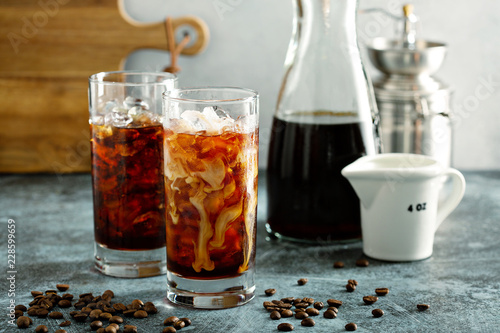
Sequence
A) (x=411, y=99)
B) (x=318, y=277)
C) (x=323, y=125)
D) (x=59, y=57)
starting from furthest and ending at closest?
(x=59, y=57) → (x=411, y=99) → (x=323, y=125) → (x=318, y=277)

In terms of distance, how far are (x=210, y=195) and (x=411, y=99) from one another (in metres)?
0.77

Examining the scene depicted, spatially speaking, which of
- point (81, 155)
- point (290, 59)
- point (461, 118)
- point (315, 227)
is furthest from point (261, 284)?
point (461, 118)

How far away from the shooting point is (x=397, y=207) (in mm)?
1154

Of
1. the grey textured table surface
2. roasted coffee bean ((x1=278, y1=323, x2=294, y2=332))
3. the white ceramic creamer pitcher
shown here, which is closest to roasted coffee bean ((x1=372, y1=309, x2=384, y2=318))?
the grey textured table surface

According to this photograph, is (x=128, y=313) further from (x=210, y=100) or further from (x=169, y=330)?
(x=210, y=100)

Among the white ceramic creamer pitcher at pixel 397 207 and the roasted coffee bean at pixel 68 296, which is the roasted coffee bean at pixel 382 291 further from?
the roasted coffee bean at pixel 68 296

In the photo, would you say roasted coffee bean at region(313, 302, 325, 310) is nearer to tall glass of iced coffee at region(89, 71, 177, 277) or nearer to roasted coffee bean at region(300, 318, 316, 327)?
roasted coffee bean at region(300, 318, 316, 327)

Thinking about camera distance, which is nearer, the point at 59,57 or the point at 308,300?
the point at 308,300

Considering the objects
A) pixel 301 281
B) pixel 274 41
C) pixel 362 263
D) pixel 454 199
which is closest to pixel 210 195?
pixel 301 281

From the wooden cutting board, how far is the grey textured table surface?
12.4 inches

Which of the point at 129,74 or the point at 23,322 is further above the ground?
the point at 129,74

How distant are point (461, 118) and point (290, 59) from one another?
2.61ft

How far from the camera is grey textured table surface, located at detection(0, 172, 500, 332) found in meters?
0.94

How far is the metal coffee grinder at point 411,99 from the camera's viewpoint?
5.09ft
